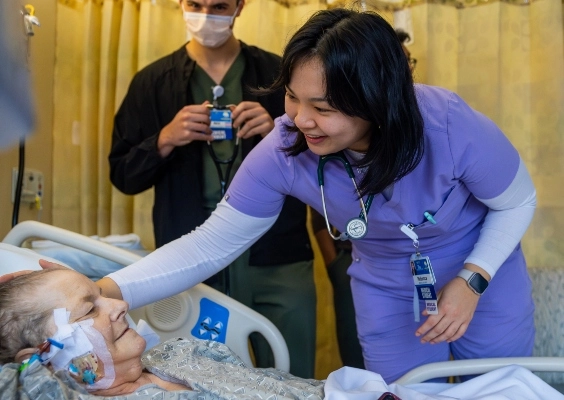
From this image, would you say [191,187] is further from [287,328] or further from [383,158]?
[383,158]

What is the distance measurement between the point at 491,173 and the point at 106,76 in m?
1.76

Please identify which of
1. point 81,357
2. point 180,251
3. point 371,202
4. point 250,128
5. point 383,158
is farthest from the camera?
point 250,128

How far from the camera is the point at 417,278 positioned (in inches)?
57.8

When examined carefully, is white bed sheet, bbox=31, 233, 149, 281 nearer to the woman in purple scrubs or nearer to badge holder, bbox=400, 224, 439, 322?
the woman in purple scrubs

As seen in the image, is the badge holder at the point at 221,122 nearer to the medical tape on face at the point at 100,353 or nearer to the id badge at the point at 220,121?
the id badge at the point at 220,121

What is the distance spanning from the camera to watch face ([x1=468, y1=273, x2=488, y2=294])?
56.4 inches

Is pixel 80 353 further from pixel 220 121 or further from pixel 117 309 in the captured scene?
pixel 220 121

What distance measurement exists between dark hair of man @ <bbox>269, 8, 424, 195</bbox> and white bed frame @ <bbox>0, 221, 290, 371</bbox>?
22.8 inches

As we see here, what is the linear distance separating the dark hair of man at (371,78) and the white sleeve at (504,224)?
26 cm

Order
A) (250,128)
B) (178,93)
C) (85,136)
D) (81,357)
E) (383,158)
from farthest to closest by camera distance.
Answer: (85,136) < (178,93) < (250,128) < (383,158) < (81,357)

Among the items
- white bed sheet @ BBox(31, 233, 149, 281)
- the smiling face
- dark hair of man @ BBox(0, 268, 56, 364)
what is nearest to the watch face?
the smiling face

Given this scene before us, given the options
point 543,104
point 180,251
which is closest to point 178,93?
point 180,251

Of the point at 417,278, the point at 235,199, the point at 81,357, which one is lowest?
the point at 81,357

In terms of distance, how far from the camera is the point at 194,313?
183cm
